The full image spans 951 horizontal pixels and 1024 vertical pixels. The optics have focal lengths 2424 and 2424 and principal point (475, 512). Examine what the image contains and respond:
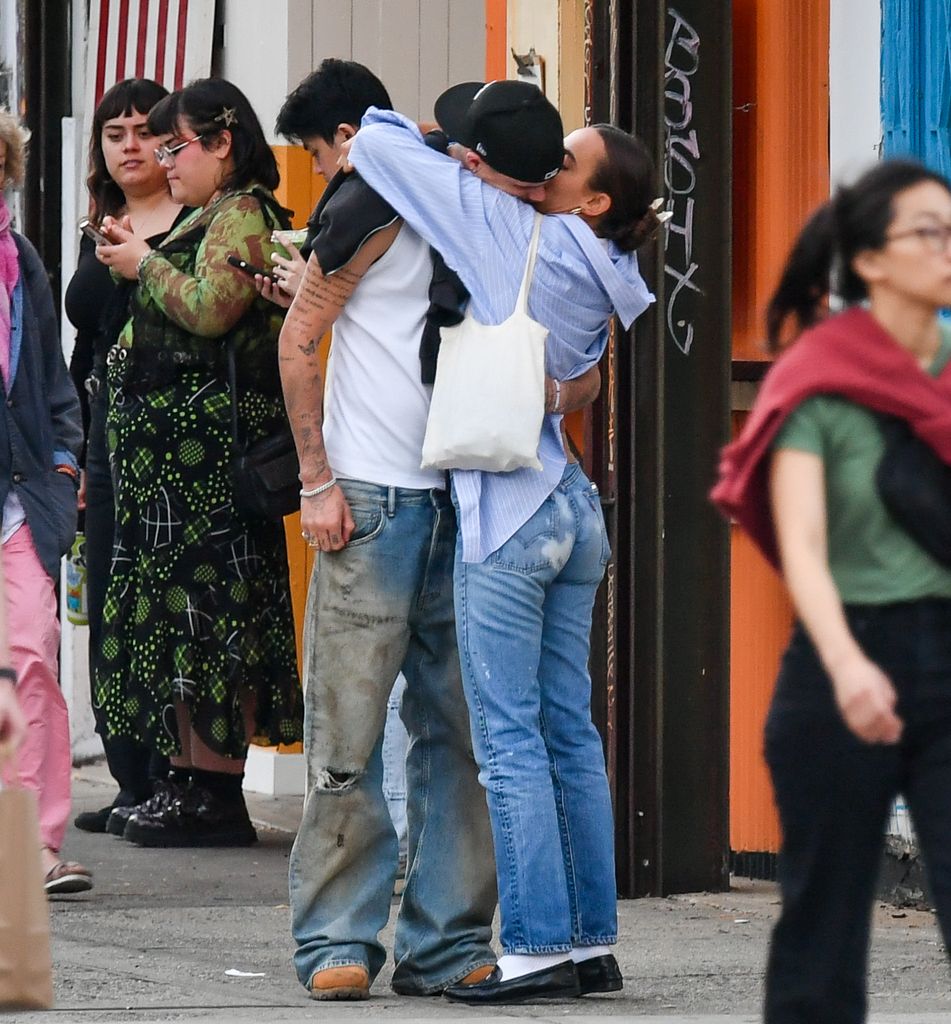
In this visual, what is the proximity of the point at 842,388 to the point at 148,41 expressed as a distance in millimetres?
6641

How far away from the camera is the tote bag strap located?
5047mm

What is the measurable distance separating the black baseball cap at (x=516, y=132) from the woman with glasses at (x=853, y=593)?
1.53m

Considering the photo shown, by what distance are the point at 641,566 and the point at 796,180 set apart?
128cm

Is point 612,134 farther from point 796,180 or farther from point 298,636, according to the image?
point 298,636

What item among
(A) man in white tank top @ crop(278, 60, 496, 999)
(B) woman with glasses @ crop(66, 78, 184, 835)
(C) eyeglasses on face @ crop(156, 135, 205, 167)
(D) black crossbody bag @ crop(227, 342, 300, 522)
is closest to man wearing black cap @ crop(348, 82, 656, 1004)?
(A) man in white tank top @ crop(278, 60, 496, 999)

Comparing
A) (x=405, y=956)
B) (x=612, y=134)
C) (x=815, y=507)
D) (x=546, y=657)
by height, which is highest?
(x=612, y=134)

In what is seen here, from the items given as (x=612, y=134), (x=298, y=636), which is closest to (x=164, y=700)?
(x=298, y=636)

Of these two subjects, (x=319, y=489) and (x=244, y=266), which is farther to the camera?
(x=244, y=266)

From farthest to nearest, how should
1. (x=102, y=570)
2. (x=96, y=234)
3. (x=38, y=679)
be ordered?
(x=102, y=570), (x=96, y=234), (x=38, y=679)

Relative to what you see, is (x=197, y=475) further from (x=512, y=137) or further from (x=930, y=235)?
(x=930, y=235)

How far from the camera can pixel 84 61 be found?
10.3 metres

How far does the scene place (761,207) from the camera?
7.09 m

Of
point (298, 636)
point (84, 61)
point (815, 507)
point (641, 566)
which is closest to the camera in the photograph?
point (815, 507)

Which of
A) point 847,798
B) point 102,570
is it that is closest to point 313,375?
point 847,798
